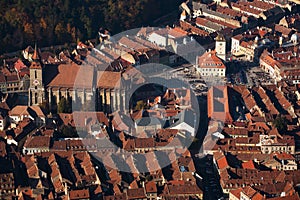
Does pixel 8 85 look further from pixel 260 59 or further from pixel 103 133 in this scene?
pixel 260 59

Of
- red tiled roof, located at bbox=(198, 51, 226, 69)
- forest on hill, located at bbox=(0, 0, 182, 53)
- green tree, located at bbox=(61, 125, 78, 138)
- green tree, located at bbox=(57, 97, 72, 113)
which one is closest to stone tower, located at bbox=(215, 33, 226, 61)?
red tiled roof, located at bbox=(198, 51, 226, 69)

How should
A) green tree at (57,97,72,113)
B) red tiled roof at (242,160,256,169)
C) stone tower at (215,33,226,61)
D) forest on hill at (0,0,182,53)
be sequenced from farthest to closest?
1. forest on hill at (0,0,182,53)
2. stone tower at (215,33,226,61)
3. green tree at (57,97,72,113)
4. red tiled roof at (242,160,256,169)

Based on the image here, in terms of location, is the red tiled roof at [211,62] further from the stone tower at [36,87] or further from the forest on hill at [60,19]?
the stone tower at [36,87]

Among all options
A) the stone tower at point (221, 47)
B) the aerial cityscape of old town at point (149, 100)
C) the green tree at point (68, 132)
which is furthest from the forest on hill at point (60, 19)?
the green tree at point (68, 132)

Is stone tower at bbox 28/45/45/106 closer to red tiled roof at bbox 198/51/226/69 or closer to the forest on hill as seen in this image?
the forest on hill


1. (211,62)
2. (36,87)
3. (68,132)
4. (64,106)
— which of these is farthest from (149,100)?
(211,62)
